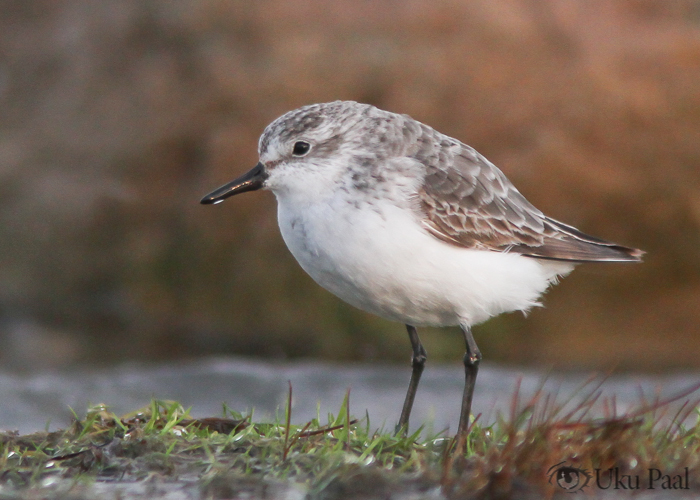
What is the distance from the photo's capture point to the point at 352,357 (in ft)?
34.2

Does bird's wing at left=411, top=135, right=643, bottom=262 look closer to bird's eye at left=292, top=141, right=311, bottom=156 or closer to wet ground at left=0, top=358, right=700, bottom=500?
bird's eye at left=292, top=141, right=311, bottom=156

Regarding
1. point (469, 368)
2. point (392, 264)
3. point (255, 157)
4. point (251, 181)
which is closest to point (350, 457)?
point (392, 264)

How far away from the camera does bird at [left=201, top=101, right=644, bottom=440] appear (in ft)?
16.6

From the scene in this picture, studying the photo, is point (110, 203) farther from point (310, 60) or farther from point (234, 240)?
point (310, 60)

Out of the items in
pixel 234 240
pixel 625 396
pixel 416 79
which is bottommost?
pixel 625 396

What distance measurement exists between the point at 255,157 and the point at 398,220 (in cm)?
537

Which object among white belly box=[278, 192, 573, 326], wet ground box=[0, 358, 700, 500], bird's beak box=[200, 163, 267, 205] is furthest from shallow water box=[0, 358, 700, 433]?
bird's beak box=[200, 163, 267, 205]

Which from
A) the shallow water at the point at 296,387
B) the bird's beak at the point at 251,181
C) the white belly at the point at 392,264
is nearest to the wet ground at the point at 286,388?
the shallow water at the point at 296,387

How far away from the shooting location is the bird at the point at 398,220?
5.05 metres

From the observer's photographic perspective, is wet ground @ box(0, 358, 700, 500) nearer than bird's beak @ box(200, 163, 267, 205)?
No

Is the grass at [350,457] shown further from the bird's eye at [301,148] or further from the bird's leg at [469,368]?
the bird's eye at [301,148]

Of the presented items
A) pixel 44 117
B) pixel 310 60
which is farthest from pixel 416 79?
pixel 44 117

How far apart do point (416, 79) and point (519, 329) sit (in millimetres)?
3157

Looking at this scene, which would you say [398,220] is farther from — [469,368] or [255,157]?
[255,157]
